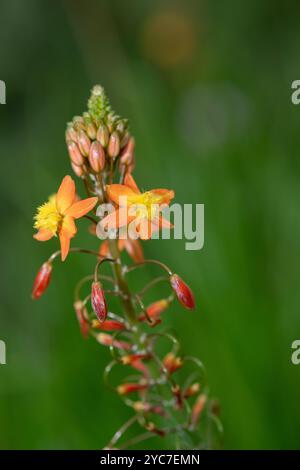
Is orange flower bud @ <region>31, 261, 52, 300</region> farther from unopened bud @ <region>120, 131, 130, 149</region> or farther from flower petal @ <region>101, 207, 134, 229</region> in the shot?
unopened bud @ <region>120, 131, 130, 149</region>

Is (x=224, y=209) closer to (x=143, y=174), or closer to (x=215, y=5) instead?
(x=143, y=174)

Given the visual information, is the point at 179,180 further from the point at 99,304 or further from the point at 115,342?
the point at 99,304

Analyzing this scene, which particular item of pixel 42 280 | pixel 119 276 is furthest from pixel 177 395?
pixel 42 280

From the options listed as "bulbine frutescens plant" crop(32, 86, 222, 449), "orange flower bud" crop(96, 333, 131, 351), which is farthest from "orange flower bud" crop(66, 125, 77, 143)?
"orange flower bud" crop(96, 333, 131, 351)

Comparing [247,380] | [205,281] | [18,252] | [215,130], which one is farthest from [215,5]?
[247,380]

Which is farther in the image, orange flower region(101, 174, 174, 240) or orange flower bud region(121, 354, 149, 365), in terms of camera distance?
orange flower bud region(121, 354, 149, 365)

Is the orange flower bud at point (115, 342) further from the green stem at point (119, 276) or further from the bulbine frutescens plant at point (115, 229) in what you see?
the green stem at point (119, 276)

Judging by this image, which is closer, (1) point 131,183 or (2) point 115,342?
(1) point 131,183
